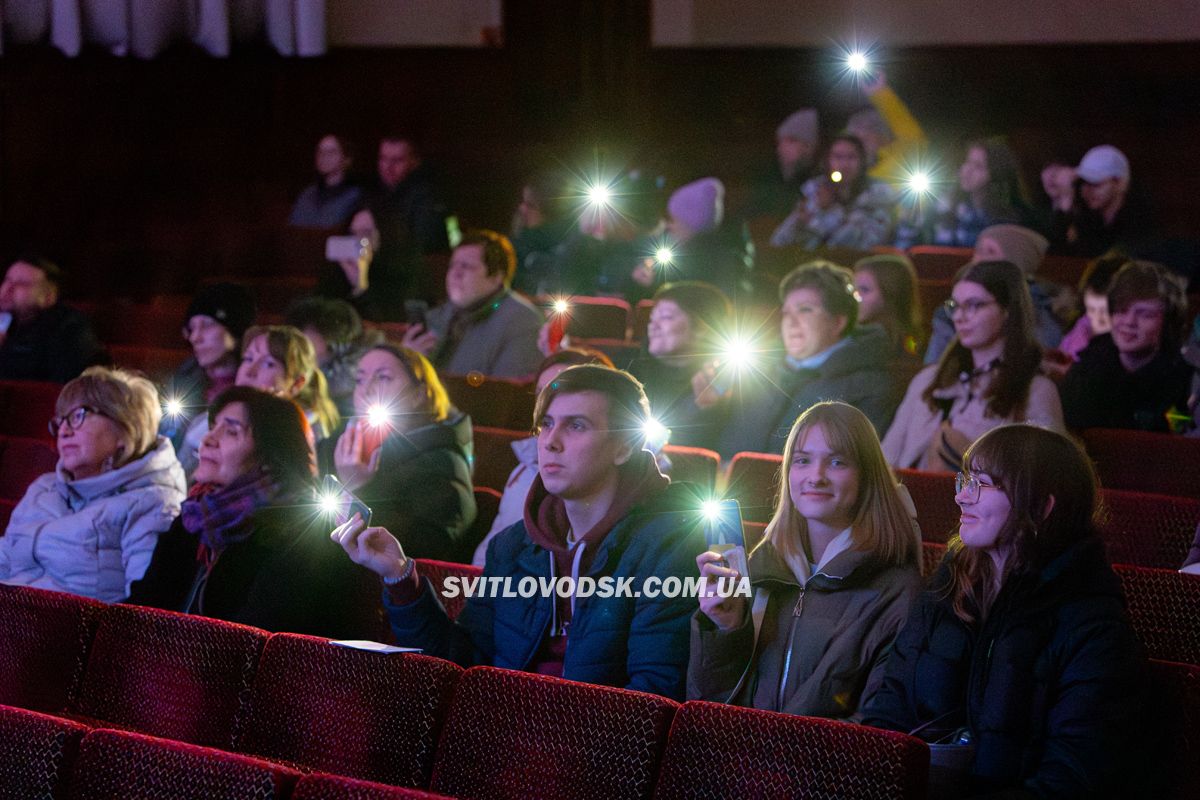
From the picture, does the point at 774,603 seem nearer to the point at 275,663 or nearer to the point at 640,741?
the point at 640,741

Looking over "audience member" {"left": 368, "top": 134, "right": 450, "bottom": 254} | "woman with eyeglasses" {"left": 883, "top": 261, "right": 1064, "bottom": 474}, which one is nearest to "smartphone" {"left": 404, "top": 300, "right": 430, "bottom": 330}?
"audience member" {"left": 368, "top": 134, "right": 450, "bottom": 254}

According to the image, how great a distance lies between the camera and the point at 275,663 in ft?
5.04

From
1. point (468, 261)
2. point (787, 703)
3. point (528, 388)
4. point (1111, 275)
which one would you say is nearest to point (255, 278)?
point (468, 261)

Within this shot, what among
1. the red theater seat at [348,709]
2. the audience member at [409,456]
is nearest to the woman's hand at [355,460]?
the audience member at [409,456]

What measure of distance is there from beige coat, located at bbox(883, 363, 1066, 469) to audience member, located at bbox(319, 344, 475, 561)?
73cm

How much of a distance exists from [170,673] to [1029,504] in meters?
1.00

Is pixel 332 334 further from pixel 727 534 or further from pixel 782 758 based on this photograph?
pixel 782 758

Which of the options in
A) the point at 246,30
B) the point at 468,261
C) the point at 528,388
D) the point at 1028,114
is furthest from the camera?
the point at 246,30

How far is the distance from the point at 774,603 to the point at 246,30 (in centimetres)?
467

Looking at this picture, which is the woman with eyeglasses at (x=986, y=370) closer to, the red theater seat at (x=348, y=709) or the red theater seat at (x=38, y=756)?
the red theater seat at (x=348, y=709)

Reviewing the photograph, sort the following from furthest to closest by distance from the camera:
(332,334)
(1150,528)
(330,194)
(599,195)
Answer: (330,194), (599,195), (332,334), (1150,528)

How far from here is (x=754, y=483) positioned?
214 cm

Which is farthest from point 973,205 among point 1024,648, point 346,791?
point 346,791

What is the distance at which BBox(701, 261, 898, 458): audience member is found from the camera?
2.46 meters
